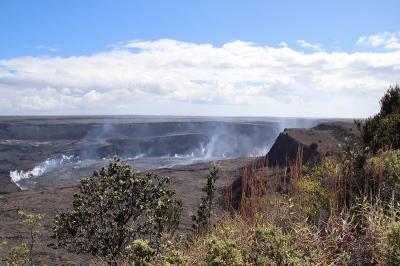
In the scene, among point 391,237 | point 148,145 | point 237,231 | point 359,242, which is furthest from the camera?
point 148,145

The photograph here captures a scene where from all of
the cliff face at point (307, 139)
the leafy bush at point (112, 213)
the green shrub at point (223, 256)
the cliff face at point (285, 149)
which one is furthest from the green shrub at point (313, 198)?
the cliff face at point (285, 149)


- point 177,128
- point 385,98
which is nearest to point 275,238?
point 385,98

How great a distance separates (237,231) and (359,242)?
1452 millimetres

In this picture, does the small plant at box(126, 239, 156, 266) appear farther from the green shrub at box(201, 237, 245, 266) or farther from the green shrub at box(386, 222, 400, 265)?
the green shrub at box(386, 222, 400, 265)

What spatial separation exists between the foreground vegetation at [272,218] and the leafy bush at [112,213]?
0.06 feet

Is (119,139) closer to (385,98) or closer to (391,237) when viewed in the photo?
(385,98)

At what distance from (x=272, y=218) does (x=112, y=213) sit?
158 inches

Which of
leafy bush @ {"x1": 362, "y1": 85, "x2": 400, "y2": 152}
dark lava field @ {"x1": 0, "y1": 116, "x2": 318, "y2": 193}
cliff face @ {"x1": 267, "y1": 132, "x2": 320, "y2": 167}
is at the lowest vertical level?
dark lava field @ {"x1": 0, "y1": 116, "x2": 318, "y2": 193}

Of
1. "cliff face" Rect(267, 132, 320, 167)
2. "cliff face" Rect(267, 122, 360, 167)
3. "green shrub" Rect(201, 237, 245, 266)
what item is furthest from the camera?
"cliff face" Rect(267, 132, 320, 167)

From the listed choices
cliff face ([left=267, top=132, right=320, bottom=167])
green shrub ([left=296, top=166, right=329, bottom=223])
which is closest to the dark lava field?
cliff face ([left=267, top=132, right=320, bottom=167])

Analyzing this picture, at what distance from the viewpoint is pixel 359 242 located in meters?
5.31

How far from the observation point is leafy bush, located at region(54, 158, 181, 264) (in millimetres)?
8852

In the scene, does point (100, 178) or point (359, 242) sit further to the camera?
point (100, 178)

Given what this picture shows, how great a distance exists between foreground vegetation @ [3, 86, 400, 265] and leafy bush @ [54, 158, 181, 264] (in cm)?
2
